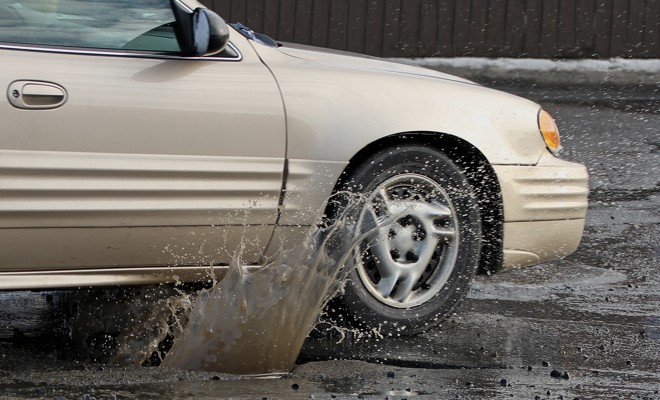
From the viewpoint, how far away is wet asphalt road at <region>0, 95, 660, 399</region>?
4.31 m

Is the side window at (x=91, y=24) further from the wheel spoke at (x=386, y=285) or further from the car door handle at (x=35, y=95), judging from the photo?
the wheel spoke at (x=386, y=285)

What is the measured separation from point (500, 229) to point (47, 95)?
205 centimetres

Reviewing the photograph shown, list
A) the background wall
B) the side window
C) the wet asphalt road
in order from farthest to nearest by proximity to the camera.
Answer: the background wall < the side window < the wet asphalt road

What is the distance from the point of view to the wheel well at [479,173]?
515 cm

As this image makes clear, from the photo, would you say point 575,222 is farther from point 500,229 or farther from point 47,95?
point 47,95

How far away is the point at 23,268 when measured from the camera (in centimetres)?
459

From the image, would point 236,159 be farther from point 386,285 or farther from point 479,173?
point 479,173

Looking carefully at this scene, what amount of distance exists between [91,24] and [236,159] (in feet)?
2.54

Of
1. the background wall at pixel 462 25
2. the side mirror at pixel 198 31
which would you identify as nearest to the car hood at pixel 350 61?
the side mirror at pixel 198 31

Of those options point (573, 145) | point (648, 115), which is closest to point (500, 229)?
point (573, 145)

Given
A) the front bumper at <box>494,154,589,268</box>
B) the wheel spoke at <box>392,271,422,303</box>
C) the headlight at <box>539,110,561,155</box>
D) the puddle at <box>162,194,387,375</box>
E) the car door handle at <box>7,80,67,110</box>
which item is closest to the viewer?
the car door handle at <box>7,80,67,110</box>

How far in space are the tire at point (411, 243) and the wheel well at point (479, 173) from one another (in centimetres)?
4

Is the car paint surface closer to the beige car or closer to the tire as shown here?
the beige car

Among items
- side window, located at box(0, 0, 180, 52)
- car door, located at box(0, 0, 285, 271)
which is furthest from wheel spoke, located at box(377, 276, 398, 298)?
side window, located at box(0, 0, 180, 52)
